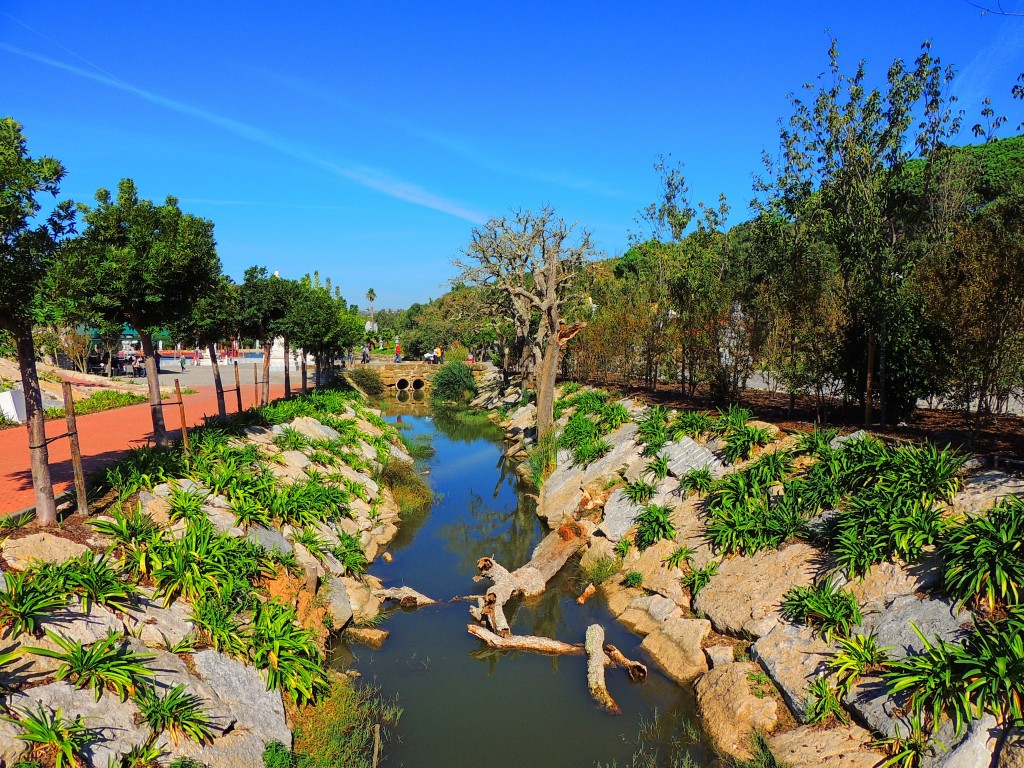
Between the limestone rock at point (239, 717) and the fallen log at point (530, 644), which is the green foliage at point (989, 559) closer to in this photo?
the fallen log at point (530, 644)

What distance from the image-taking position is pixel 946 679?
18.7 ft

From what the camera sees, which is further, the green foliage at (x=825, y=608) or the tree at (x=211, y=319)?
the tree at (x=211, y=319)

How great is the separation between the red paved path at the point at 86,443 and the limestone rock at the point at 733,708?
9681 mm

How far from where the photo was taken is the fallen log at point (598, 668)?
25.2 ft

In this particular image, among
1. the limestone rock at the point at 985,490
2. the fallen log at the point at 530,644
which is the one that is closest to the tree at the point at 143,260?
the fallen log at the point at 530,644

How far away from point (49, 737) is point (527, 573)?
7677 millimetres

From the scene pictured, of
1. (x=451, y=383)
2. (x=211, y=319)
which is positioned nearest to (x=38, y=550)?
(x=211, y=319)

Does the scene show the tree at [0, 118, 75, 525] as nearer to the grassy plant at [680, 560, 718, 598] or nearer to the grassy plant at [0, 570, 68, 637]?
the grassy plant at [0, 570, 68, 637]

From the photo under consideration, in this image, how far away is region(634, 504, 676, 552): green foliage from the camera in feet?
36.0

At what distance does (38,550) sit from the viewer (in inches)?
269

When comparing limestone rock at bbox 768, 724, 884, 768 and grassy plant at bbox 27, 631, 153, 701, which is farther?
limestone rock at bbox 768, 724, 884, 768

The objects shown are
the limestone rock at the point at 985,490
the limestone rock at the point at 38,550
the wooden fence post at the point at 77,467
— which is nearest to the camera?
the limestone rock at the point at 38,550

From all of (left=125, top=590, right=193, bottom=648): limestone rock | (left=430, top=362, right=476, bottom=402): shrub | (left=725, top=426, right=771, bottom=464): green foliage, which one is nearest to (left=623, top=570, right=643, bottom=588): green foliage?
(left=725, top=426, right=771, bottom=464): green foliage

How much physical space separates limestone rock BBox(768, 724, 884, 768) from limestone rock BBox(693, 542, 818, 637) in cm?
162
